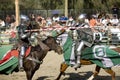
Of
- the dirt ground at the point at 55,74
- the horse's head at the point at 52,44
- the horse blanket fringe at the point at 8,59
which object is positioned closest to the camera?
Result: the horse blanket fringe at the point at 8,59

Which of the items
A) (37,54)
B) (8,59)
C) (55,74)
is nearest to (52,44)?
(37,54)

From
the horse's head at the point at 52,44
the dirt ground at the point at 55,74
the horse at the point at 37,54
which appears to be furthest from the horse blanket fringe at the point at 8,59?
the dirt ground at the point at 55,74

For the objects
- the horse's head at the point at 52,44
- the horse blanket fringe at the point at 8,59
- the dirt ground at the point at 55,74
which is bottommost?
the dirt ground at the point at 55,74

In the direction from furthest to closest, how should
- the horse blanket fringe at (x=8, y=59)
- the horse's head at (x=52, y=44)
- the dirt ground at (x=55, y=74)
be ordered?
the dirt ground at (x=55, y=74), the horse's head at (x=52, y=44), the horse blanket fringe at (x=8, y=59)

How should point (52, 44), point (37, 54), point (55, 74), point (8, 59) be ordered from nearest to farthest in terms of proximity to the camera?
1. point (8, 59)
2. point (37, 54)
3. point (52, 44)
4. point (55, 74)

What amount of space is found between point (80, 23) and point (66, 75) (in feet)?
6.50

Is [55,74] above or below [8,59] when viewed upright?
below

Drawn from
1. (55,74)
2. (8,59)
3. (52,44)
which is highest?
(52,44)

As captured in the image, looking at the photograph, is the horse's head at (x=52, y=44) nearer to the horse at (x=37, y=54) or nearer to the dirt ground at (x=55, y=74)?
the horse at (x=37, y=54)

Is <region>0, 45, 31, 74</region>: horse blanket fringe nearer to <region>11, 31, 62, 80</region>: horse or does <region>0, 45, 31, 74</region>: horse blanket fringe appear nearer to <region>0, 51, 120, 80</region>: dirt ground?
<region>11, 31, 62, 80</region>: horse

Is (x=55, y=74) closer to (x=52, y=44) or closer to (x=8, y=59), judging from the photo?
(x=52, y=44)

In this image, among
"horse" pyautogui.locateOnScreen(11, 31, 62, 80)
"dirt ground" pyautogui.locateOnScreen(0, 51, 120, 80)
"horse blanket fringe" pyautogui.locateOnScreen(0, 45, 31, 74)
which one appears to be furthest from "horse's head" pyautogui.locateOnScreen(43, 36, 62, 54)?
"dirt ground" pyautogui.locateOnScreen(0, 51, 120, 80)

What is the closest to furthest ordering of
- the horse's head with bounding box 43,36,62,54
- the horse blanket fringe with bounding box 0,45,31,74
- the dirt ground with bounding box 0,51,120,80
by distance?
the horse blanket fringe with bounding box 0,45,31,74, the horse's head with bounding box 43,36,62,54, the dirt ground with bounding box 0,51,120,80

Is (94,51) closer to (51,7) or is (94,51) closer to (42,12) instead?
(42,12)
